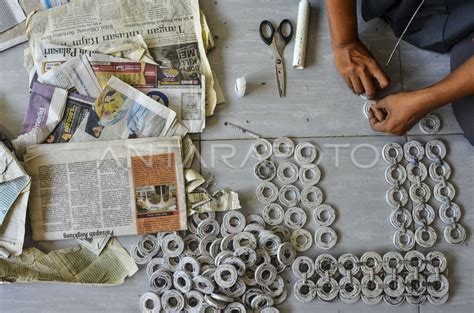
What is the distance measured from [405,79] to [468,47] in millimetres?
148

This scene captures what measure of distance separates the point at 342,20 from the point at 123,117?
0.51 meters

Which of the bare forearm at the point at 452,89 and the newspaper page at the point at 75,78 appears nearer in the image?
the bare forearm at the point at 452,89

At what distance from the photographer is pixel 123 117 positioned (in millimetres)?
1127

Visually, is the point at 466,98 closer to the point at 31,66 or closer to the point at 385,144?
the point at 385,144

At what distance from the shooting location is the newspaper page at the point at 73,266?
1.07m

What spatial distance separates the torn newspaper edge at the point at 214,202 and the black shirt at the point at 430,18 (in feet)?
1.62

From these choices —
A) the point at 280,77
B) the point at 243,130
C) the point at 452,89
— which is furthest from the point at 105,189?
the point at 452,89

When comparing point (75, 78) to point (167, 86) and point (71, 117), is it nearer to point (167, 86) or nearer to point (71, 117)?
point (71, 117)

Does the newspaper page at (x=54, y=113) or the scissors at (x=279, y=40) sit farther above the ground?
the scissors at (x=279, y=40)

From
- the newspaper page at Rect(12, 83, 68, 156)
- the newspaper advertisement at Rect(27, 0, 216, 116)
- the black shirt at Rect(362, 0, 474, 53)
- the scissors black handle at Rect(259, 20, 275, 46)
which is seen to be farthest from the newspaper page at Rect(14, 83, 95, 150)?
the black shirt at Rect(362, 0, 474, 53)

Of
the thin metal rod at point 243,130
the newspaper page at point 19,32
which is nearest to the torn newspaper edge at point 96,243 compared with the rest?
the thin metal rod at point 243,130

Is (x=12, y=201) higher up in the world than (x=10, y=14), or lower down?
lower down

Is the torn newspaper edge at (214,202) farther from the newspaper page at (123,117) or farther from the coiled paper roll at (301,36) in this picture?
the coiled paper roll at (301,36)

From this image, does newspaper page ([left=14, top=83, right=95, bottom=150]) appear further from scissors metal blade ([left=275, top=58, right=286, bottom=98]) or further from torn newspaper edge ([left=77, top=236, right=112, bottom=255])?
scissors metal blade ([left=275, top=58, right=286, bottom=98])
